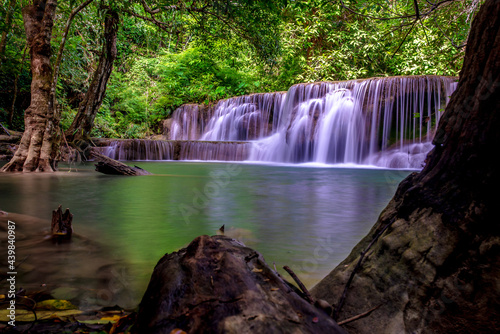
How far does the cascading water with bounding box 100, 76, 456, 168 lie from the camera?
533 inches

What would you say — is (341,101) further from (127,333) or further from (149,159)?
(127,333)

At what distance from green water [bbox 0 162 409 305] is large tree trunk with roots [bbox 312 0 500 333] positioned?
67 centimetres

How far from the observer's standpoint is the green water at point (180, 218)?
229cm

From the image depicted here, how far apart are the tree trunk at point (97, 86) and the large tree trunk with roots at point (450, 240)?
11.3 metres

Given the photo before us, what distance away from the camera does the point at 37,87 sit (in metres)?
7.74

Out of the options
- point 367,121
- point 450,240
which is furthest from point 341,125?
point 450,240

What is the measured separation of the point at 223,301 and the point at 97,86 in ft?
40.8

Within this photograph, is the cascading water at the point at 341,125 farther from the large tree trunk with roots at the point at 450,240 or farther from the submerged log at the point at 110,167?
the large tree trunk with roots at the point at 450,240

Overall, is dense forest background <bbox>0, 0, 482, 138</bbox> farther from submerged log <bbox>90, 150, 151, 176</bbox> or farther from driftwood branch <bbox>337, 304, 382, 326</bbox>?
driftwood branch <bbox>337, 304, 382, 326</bbox>

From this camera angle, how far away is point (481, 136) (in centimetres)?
138

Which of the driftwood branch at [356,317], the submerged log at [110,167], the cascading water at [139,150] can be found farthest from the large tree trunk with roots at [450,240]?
the cascading water at [139,150]

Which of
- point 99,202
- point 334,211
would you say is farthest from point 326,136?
point 99,202

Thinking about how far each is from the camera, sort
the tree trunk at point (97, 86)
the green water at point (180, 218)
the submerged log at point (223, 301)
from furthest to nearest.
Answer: the tree trunk at point (97, 86) < the green water at point (180, 218) < the submerged log at point (223, 301)

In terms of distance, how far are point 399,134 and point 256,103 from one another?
8.05 metres
